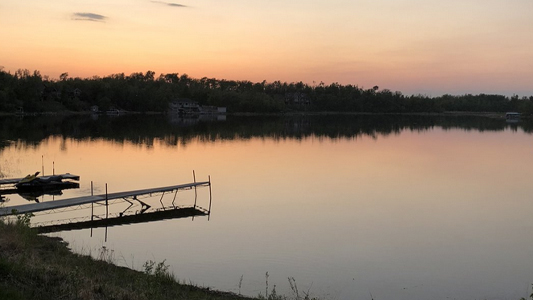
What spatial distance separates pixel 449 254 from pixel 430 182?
14.6 metres

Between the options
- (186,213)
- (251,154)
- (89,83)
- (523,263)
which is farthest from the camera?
(89,83)

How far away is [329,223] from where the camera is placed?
1939cm

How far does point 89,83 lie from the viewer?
419 ft

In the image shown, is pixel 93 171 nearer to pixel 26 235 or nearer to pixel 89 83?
pixel 26 235

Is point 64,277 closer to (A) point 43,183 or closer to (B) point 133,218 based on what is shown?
(B) point 133,218

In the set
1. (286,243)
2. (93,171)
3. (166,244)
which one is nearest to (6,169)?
(93,171)

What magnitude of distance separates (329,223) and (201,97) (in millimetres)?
143866

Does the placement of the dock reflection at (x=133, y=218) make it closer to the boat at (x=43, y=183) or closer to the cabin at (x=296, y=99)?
the boat at (x=43, y=183)

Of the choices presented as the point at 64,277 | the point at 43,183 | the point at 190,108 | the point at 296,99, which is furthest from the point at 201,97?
the point at 64,277

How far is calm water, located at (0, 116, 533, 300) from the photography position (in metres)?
13.7

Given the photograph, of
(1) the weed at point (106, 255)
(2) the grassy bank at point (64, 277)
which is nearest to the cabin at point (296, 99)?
(1) the weed at point (106, 255)

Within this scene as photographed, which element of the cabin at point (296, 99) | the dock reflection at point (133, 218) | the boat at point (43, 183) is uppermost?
the cabin at point (296, 99)

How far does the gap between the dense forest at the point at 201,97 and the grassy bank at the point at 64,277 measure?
89.4m

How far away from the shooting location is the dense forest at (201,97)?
106131 millimetres
